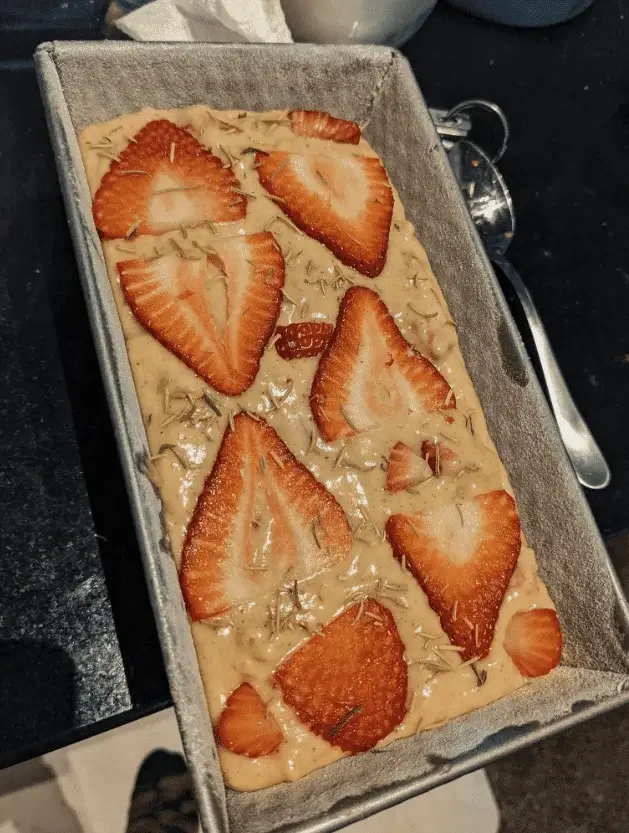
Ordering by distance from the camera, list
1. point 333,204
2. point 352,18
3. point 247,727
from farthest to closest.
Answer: point 352,18, point 333,204, point 247,727

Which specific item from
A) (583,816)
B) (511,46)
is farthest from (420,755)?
(511,46)

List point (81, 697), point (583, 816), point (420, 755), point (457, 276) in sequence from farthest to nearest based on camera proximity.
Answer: point (583, 816) < point (457, 276) < point (81, 697) < point (420, 755)

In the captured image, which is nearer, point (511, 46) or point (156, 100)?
point (156, 100)

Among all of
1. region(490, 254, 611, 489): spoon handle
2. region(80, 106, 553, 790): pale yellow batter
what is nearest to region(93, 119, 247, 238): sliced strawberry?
region(80, 106, 553, 790): pale yellow batter

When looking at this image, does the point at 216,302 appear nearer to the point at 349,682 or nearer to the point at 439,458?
the point at 439,458

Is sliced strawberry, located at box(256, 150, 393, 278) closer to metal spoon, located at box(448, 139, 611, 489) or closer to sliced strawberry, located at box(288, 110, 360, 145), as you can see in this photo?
sliced strawberry, located at box(288, 110, 360, 145)

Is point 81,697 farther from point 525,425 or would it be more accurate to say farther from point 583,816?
point 583,816

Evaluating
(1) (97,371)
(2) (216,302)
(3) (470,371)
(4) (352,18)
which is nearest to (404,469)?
(3) (470,371)

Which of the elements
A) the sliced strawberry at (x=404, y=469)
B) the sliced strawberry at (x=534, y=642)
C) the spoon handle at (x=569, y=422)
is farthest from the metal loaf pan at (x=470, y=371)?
the spoon handle at (x=569, y=422)
